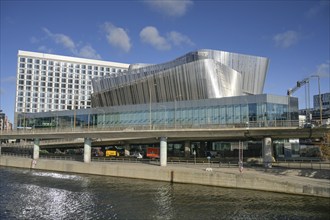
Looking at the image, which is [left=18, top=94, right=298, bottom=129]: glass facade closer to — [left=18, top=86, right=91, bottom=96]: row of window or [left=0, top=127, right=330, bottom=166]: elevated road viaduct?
[left=0, top=127, right=330, bottom=166]: elevated road viaduct

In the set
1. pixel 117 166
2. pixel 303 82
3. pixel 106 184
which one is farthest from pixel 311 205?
pixel 303 82

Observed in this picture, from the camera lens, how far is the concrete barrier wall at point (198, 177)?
38.0 m

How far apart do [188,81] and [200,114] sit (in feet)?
59.4

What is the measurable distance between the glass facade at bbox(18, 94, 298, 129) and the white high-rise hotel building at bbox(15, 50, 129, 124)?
3251 inches

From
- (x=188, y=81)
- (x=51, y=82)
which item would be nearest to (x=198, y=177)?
(x=188, y=81)

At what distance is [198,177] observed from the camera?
47.2 meters

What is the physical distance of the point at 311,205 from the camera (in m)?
33.1

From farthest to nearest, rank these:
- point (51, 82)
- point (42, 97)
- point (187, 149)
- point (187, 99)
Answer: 1. point (51, 82)
2. point (42, 97)
3. point (187, 99)
4. point (187, 149)

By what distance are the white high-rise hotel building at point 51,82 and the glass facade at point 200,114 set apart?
82580 millimetres

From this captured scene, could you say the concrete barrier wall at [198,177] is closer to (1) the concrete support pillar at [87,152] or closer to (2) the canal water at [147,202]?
(2) the canal water at [147,202]

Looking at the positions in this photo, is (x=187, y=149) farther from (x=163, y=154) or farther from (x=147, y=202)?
(x=147, y=202)

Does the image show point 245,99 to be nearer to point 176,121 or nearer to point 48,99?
point 176,121

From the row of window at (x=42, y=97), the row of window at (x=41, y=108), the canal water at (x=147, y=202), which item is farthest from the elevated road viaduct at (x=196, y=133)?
the row of window at (x=42, y=97)

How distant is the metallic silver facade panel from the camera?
89062mm
